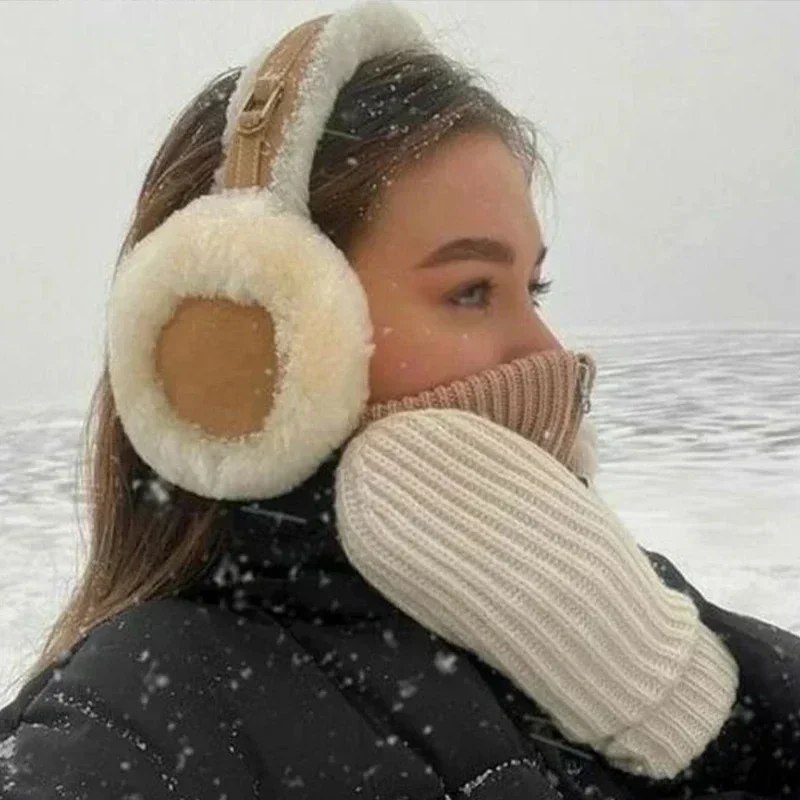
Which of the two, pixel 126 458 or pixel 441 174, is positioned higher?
pixel 441 174

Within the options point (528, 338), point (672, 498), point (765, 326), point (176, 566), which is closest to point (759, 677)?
point (528, 338)

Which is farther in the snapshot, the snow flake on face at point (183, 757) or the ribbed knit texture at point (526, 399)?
the ribbed knit texture at point (526, 399)

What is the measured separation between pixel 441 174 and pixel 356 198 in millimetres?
90

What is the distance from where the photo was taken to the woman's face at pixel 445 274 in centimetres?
135

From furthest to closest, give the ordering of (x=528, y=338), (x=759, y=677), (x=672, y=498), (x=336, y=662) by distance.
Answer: (x=672, y=498)
(x=759, y=677)
(x=528, y=338)
(x=336, y=662)

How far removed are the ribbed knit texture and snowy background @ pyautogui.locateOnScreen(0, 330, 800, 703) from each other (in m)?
0.92

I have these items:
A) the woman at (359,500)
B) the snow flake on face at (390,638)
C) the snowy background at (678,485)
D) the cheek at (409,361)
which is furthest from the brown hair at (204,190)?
the snowy background at (678,485)

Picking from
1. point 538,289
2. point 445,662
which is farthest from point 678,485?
point 445,662

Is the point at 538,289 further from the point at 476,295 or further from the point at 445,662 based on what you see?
the point at 445,662

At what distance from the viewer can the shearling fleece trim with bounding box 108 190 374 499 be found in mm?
1282

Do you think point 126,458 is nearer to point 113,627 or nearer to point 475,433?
point 113,627

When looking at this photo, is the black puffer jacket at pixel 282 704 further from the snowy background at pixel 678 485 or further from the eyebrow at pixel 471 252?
the snowy background at pixel 678 485

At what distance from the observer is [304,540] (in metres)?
1.32

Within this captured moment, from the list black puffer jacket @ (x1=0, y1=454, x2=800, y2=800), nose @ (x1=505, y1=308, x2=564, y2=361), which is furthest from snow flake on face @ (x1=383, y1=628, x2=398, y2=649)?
nose @ (x1=505, y1=308, x2=564, y2=361)
